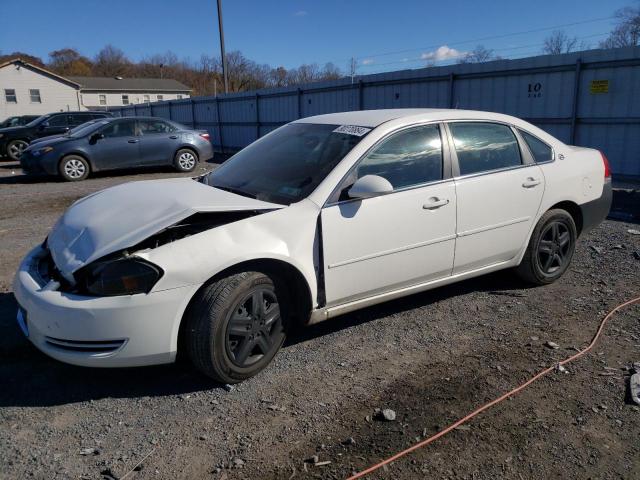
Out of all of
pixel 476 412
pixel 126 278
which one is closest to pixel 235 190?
pixel 126 278

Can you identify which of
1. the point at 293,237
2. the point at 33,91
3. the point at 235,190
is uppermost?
the point at 33,91

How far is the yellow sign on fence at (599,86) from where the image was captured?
10.1 m

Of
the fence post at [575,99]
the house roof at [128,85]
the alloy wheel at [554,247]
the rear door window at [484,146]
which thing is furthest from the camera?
the house roof at [128,85]

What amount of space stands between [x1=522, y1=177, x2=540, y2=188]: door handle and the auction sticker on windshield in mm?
1531

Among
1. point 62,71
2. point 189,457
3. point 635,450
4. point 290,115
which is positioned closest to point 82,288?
point 189,457

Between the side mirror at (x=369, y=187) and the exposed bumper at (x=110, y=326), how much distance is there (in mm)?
1220

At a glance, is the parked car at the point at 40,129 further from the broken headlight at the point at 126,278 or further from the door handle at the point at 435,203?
the broken headlight at the point at 126,278

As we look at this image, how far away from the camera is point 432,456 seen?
8.49ft

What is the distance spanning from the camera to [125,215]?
330cm

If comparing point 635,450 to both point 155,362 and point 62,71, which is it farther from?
point 62,71

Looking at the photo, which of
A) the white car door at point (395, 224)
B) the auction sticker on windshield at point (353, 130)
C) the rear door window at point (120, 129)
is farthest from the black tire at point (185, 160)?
the white car door at point (395, 224)

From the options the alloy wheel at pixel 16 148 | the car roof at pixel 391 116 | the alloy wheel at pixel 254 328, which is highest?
the car roof at pixel 391 116

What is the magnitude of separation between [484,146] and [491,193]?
42 cm

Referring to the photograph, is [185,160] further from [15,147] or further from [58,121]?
[15,147]
